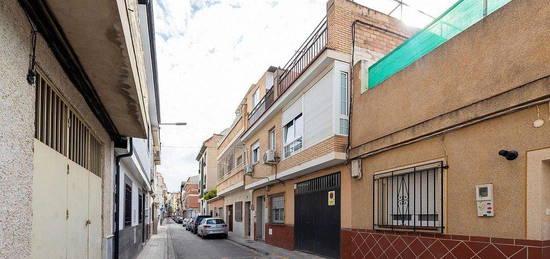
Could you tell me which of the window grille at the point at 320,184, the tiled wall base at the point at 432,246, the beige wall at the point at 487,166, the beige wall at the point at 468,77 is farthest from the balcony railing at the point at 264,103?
the beige wall at the point at 487,166

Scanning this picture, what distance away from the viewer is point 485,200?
19.8 ft

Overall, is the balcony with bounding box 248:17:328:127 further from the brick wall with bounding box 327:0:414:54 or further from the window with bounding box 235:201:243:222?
the window with bounding box 235:201:243:222

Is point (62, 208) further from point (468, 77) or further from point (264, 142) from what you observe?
point (264, 142)

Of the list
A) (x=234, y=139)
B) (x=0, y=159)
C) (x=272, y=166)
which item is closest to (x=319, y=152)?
(x=272, y=166)

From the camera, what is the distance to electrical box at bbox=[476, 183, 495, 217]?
5957mm

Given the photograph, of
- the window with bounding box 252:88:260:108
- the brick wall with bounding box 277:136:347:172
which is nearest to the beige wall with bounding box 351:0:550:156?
the brick wall with bounding box 277:136:347:172

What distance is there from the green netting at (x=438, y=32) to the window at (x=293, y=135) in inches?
174

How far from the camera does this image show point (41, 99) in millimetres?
3873

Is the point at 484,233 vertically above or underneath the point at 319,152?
underneath

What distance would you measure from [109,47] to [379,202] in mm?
7370

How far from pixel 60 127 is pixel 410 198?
674 centimetres

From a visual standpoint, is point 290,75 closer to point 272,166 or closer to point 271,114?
point 271,114

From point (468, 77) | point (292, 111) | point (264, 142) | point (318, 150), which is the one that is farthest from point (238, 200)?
point (468, 77)

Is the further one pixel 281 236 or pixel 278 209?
pixel 278 209
